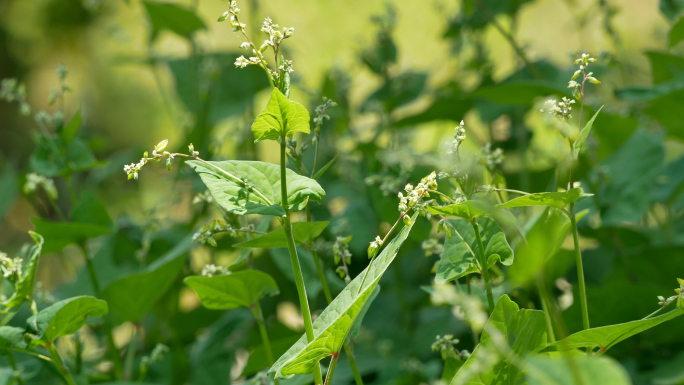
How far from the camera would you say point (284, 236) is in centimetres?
30

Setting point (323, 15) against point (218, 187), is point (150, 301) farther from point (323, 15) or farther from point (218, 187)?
point (323, 15)

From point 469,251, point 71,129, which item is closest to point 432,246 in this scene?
point 469,251

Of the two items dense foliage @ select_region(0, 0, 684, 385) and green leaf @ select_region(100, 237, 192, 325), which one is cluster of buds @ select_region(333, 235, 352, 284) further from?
green leaf @ select_region(100, 237, 192, 325)

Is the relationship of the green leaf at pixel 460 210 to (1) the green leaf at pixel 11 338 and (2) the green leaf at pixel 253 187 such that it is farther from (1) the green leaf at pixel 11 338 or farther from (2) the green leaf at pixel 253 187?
(1) the green leaf at pixel 11 338

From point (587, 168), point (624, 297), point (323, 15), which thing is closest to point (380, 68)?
point (587, 168)

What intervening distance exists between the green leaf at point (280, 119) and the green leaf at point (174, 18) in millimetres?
360

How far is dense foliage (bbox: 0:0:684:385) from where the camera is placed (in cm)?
26

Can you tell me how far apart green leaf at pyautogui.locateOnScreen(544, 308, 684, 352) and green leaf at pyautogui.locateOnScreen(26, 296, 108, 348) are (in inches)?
9.2

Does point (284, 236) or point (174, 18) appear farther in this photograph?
→ point (174, 18)

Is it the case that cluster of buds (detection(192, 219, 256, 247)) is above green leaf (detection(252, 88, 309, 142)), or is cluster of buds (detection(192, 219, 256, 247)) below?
below

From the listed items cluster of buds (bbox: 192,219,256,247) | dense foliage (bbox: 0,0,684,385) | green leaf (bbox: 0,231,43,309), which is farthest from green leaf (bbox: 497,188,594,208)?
green leaf (bbox: 0,231,43,309)

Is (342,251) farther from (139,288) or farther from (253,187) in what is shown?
(139,288)

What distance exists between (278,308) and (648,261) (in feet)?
1.22

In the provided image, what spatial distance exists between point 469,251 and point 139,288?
259 millimetres
